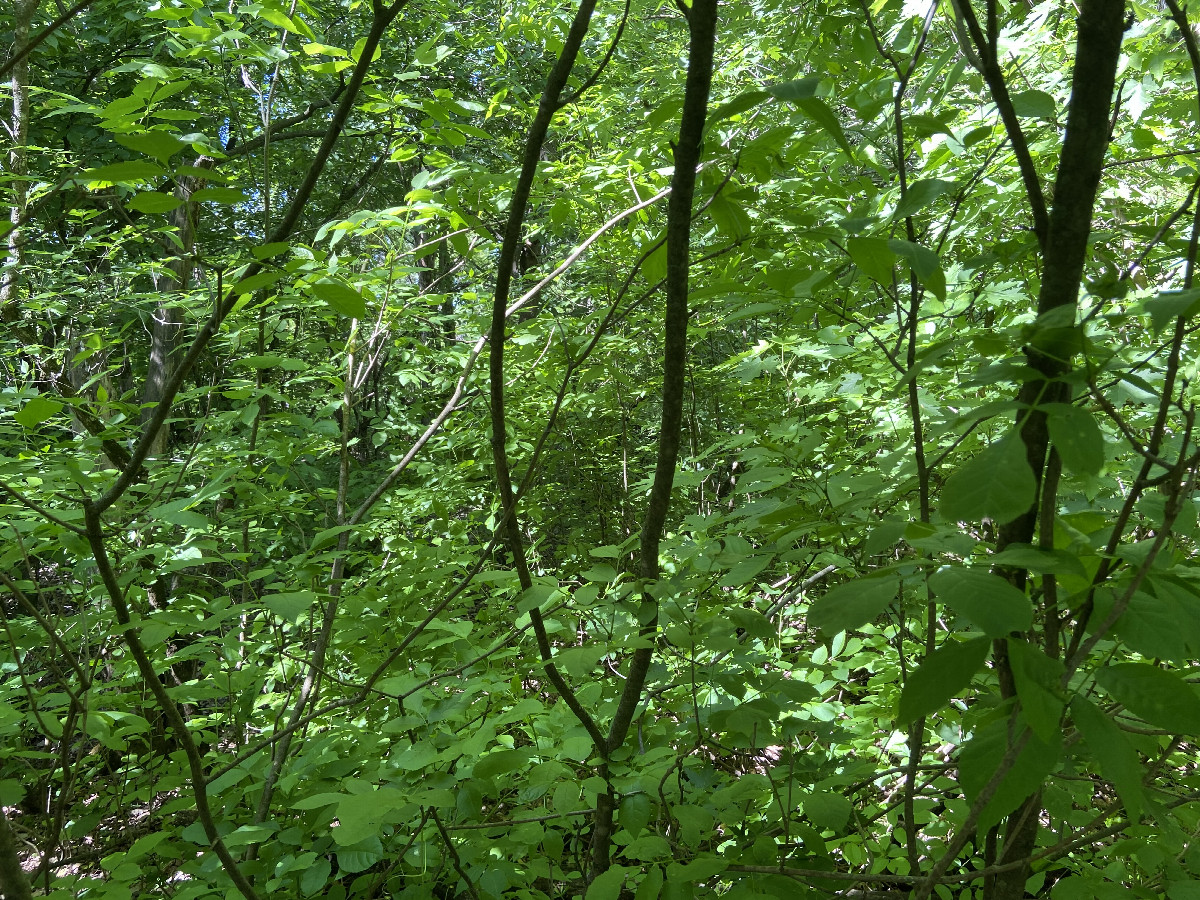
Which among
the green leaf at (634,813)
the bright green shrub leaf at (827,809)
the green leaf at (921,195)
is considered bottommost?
the green leaf at (634,813)

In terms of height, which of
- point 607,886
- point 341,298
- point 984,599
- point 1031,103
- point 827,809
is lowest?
point 607,886

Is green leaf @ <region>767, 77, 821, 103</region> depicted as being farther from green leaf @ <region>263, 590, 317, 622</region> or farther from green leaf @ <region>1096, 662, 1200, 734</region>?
green leaf @ <region>263, 590, 317, 622</region>

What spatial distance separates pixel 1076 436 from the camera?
0.67m

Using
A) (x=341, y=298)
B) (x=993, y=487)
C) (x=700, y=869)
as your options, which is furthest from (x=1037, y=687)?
(x=341, y=298)

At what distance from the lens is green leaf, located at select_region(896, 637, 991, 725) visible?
657 millimetres

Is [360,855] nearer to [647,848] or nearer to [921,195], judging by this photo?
[647,848]

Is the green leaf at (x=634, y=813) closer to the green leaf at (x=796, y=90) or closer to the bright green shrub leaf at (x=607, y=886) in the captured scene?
the bright green shrub leaf at (x=607, y=886)

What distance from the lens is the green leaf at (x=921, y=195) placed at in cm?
79

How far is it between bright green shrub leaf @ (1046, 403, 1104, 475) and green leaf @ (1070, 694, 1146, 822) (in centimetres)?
23

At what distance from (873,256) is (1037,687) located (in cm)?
54

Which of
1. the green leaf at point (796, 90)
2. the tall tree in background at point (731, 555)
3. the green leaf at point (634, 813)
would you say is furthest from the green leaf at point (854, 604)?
the green leaf at point (634, 813)

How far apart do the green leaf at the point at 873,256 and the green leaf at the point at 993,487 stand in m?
0.32

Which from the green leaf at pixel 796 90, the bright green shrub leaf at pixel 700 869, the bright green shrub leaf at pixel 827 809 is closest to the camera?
the green leaf at pixel 796 90

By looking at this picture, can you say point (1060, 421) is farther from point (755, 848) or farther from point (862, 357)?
point (862, 357)
